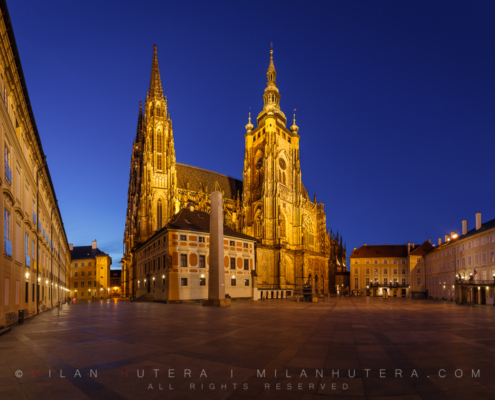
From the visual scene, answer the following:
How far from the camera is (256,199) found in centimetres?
8369

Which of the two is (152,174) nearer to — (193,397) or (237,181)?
(237,181)

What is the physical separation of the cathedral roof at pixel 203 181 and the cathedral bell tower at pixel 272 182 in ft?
23.8

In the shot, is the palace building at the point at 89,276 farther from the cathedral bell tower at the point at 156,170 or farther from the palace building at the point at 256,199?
the cathedral bell tower at the point at 156,170

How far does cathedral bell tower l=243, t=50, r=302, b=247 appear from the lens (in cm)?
7831

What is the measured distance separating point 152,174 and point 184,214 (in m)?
23.0

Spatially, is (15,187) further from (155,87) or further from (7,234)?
(155,87)

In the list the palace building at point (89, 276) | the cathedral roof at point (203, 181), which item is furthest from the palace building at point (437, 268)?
→ the palace building at point (89, 276)

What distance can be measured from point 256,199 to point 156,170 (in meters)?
24.5

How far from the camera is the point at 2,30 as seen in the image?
15898 millimetres

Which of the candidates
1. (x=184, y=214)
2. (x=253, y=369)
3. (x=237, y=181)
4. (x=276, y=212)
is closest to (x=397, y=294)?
(x=276, y=212)

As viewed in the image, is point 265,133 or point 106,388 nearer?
point 106,388

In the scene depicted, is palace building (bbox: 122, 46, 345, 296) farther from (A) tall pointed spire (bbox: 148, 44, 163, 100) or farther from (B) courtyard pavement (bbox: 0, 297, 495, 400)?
(B) courtyard pavement (bbox: 0, 297, 495, 400)

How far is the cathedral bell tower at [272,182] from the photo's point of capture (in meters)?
78.3

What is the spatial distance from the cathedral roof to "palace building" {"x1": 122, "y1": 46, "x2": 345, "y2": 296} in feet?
0.87
